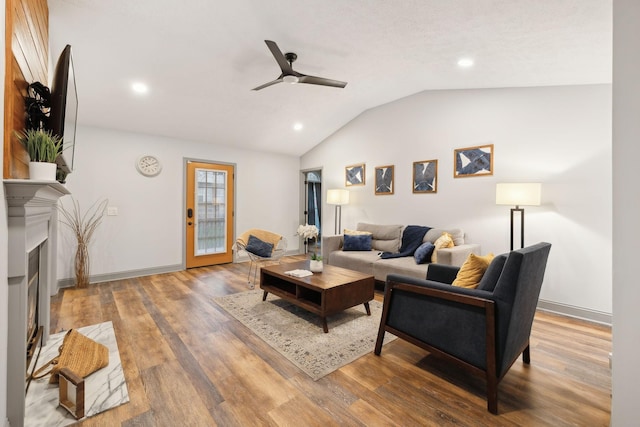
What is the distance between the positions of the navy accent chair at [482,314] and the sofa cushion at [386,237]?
2.42 metres

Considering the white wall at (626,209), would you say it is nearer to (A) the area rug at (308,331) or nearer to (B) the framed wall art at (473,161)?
(A) the area rug at (308,331)

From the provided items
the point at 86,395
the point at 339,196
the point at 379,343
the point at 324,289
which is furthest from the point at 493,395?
the point at 339,196

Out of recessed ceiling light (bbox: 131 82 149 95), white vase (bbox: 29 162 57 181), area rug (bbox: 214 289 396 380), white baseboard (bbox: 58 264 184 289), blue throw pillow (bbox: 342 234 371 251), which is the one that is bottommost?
area rug (bbox: 214 289 396 380)

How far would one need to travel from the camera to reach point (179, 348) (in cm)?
235

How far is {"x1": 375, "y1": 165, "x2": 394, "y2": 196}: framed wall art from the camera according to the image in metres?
4.85

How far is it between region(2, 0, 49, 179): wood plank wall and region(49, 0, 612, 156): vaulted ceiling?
74 centimetres

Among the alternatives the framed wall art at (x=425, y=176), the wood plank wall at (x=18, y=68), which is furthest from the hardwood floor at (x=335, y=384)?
the framed wall art at (x=425, y=176)

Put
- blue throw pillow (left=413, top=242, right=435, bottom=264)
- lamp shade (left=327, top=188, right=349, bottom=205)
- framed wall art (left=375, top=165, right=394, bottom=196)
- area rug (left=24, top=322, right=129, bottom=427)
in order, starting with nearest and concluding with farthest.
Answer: area rug (left=24, top=322, right=129, bottom=427) → blue throw pillow (left=413, top=242, right=435, bottom=264) → framed wall art (left=375, top=165, right=394, bottom=196) → lamp shade (left=327, top=188, right=349, bottom=205)

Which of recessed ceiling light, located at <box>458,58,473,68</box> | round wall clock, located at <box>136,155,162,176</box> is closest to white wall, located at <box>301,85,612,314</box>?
recessed ceiling light, located at <box>458,58,473,68</box>

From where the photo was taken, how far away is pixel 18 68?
1.46 metres

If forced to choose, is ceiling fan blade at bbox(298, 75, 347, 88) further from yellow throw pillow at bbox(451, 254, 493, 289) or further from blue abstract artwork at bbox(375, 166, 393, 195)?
yellow throw pillow at bbox(451, 254, 493, 289)

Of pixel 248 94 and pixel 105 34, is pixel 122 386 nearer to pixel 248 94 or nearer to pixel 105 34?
pixel 105 34

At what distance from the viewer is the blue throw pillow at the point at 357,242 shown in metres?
4.51

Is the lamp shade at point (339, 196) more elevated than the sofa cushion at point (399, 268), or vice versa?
the lamp shade at point (339, 196)
